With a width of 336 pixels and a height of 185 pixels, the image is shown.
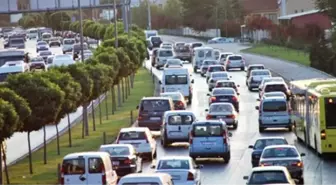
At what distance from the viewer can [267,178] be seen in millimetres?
28891

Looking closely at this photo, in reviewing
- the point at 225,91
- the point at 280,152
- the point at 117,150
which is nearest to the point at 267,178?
the point at 280,152

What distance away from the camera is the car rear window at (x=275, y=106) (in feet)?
169

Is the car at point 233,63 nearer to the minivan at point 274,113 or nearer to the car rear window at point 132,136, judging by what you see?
the minivan at point 274,113

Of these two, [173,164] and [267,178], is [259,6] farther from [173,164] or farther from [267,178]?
[267,178]

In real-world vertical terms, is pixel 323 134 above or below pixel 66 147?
above

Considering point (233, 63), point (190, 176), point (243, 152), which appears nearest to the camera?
point (190, 176)

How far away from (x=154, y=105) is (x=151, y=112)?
53cm

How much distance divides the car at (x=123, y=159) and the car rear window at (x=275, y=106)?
15021 millimetres

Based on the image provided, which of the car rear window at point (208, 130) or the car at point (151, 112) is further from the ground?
the car rear window at point (208, 130)

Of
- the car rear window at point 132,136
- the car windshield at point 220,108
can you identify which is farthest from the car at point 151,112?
the car rear window at point 132,136

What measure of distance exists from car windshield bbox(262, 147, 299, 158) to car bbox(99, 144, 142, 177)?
14.2 feet

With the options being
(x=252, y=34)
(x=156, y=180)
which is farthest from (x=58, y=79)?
(x=252, y=34)

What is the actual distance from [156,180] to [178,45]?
284ft

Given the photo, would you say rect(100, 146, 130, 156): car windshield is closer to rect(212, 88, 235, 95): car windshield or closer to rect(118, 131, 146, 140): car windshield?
rect(118, 131, 146, 140): car windshield
